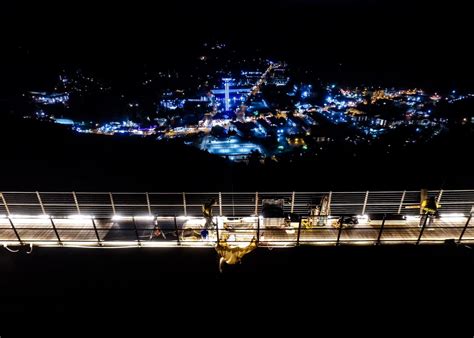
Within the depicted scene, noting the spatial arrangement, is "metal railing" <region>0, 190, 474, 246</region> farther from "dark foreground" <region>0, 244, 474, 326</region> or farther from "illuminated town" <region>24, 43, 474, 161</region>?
"illuminated town" <region>24, 43, 474, 161</region>

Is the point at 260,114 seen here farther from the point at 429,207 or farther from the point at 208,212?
the point at 208,212

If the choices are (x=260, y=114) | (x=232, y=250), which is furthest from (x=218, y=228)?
(x=260, y=114)

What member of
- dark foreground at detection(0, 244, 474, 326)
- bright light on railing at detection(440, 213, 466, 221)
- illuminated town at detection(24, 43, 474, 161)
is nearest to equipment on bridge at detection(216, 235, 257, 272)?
dark foreground at detection(0, 244, 474, 326)

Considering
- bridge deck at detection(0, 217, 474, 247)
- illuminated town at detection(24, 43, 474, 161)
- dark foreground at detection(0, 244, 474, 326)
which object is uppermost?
bridge deck at detection(0, 217, 474, 247)

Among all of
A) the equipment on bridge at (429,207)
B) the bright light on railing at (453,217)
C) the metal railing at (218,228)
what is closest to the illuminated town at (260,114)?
the metal railing at (218,228)

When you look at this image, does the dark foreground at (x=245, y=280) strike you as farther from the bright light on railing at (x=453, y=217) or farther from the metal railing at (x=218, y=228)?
the bright light on railing at (x=453, y=217)

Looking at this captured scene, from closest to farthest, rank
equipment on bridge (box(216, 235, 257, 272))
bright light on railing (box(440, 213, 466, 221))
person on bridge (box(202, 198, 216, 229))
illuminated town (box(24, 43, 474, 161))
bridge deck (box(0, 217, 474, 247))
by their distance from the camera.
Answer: equipment on bridge (box(216, 235, 257, 272)) → bridge deck (box(0, 217, 474, 247)) → person on bridge (box(202, 198, 216, 229)) → bright light on railing (box(440, 213, 466, 221)) → illuminated town (box(24, 43, 474, 161))

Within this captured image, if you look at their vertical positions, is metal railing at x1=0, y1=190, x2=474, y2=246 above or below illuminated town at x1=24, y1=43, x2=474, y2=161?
above
